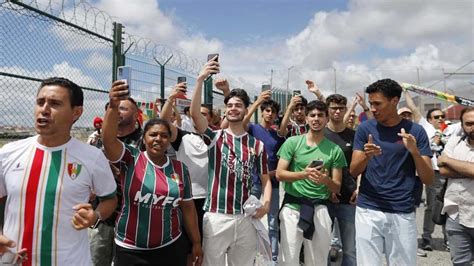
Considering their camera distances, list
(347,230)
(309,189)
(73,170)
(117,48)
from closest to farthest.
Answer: (73,170), (309,189), (347,230), (117,48)

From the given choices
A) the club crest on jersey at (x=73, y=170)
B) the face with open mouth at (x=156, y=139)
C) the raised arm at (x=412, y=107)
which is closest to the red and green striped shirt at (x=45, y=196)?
the club crest on jersey at (x=73, y=170)

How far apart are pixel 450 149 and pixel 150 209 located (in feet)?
9.37

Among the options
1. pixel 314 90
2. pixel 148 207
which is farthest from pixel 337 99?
pixel 148 207

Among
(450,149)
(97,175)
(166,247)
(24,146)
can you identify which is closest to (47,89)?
(24,146)

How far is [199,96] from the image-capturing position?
10.6ft

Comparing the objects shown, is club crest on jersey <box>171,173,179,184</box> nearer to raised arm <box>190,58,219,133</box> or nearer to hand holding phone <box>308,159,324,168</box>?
raised arm <box>190,58,219,133</box>

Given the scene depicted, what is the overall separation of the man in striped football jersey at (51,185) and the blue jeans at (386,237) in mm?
2217

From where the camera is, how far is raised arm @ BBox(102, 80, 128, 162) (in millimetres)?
2311

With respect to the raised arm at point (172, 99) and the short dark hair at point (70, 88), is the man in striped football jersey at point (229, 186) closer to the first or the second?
the raised arm at point (172, 99)

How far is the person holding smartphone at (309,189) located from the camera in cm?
346

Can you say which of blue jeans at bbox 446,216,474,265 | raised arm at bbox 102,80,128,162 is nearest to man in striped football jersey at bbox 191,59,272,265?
raised arm at bbox 102,80,128,162

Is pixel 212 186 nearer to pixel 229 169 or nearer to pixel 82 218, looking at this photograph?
pixel 229 169

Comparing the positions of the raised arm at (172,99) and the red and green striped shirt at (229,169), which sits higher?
the raised arm at (172,99)

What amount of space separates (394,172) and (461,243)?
1.02 metres
